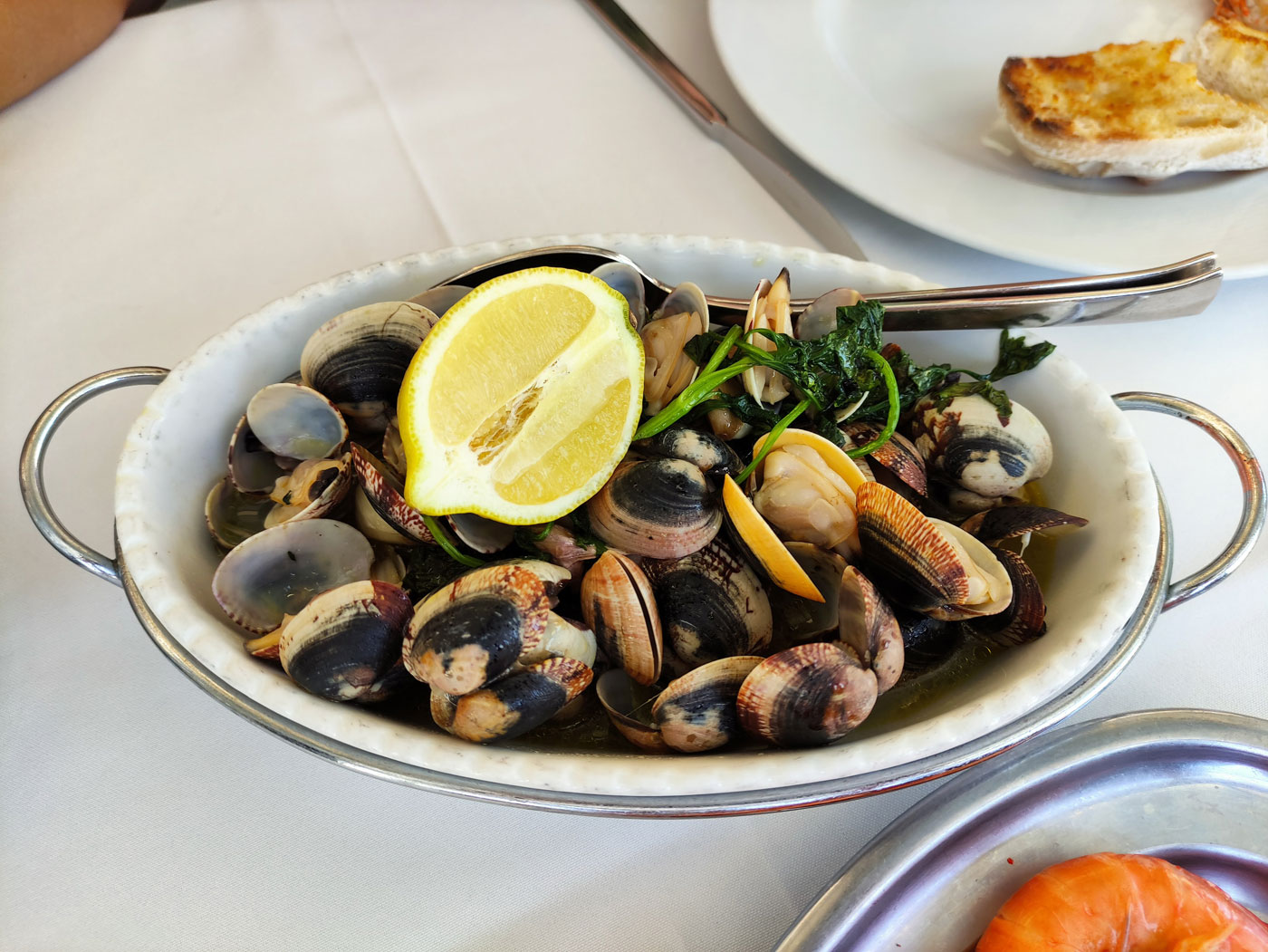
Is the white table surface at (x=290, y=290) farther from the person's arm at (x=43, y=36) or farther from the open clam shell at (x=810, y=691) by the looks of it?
the open clam shell at (x=810, y=691)

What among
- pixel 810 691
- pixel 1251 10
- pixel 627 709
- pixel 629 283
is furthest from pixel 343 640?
pixel 1251 10

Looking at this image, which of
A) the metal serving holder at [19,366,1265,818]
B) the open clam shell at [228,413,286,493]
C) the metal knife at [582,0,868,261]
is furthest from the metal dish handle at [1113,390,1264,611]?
the open clam shell at [228,413,286,493]

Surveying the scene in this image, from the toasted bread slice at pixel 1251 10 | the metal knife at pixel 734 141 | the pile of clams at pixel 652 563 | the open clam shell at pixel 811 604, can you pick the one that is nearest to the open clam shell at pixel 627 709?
the pile of clams at pixel 652 563

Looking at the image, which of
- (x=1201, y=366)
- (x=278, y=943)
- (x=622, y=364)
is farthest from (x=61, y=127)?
(x=1201, y=366)

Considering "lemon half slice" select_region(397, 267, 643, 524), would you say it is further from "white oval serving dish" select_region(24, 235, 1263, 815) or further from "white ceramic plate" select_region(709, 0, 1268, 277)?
"white ceramic plate" select_region(709, 0, 1268, 277)

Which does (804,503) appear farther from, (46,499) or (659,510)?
(46,499)

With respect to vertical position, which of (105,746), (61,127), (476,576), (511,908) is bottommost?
→ (511,908)

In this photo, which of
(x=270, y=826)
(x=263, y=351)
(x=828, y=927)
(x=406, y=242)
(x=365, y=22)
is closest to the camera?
(x=828, y=927)

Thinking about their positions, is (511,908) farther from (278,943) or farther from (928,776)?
(928,776)
